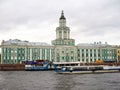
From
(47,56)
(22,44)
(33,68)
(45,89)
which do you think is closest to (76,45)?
(47,56)

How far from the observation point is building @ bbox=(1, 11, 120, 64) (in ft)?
482

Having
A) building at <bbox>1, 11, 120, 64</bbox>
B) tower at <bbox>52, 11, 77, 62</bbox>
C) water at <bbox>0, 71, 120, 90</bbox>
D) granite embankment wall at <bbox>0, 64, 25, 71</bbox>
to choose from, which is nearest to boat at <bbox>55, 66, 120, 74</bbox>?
water at <bbox>0, 71, 120, 90</bbox>

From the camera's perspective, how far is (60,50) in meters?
154

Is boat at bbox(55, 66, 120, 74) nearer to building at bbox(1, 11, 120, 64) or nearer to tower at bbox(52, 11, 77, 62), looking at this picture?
building at bbox(1, 11, 120, 64)

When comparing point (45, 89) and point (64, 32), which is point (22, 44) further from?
point (45, 89)

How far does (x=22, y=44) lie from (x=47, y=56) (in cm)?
1539

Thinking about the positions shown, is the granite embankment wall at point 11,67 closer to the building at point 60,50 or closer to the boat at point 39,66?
the boat at point 39,66

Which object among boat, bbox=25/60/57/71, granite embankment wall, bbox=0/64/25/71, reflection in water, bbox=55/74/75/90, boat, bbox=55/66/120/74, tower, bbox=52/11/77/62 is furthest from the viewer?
tower, bbox=52/11/77/62

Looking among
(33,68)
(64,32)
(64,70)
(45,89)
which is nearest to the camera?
(45,89)

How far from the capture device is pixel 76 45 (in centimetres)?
15738

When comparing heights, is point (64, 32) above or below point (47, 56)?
above

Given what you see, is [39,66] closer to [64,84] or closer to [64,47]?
[64,47]

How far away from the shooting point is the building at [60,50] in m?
147

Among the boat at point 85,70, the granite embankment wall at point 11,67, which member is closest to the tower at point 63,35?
the granite embankment wall at point 11,67
